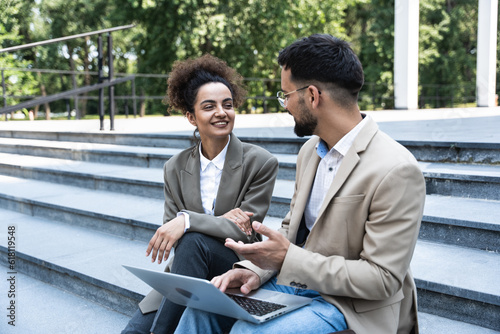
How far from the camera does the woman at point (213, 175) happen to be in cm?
204

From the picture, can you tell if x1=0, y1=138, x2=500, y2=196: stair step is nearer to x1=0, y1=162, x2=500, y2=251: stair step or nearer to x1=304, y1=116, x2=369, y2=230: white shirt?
x1=0, y1=162, x2=500, y2=251: stair step

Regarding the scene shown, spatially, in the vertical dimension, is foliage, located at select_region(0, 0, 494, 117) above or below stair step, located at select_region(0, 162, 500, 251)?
above

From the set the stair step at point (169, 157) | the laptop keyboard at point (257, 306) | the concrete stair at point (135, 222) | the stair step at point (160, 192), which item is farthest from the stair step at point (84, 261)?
the stair step at point (169, 157)

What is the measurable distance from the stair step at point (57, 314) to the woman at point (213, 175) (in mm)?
684

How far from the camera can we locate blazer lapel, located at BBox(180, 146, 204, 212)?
7.50ft

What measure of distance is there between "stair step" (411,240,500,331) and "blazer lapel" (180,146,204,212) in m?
1.04

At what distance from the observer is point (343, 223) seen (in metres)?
1.51

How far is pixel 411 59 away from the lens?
10.9m

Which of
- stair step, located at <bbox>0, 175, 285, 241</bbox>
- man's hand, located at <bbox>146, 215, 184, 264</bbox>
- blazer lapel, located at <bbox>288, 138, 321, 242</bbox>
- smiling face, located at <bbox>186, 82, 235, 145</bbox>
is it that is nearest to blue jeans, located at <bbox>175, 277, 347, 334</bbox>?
blazer lapel, located at <bbox>288, 138, 321, 242</bbox>

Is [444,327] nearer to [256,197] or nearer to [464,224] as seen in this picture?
[464,224]

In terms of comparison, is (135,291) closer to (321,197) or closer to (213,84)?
(213,84)

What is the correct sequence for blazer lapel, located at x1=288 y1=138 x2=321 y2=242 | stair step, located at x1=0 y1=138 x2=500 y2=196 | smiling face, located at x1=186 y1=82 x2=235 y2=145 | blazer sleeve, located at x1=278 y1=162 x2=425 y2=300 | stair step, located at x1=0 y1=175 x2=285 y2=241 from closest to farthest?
blazer sleeve, located at x1=278 y1=162 x2=425 y2=300 < blazer lapel, located at x1=288 y1=138 x2=321 y2=242 < smiling face, located at x1=186 y1=82 x2=235 y2=145 < stair step, located at x1=0 y1=138 x2=500 y2=196 < stair step, located at x1=0 y1=175 x2=285 y2=241

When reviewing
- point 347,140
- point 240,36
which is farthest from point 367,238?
point 240,36

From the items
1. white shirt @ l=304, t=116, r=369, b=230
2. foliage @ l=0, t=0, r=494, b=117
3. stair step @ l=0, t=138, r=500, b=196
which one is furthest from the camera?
foliage @ l=0, t=0, r=494, b=117
